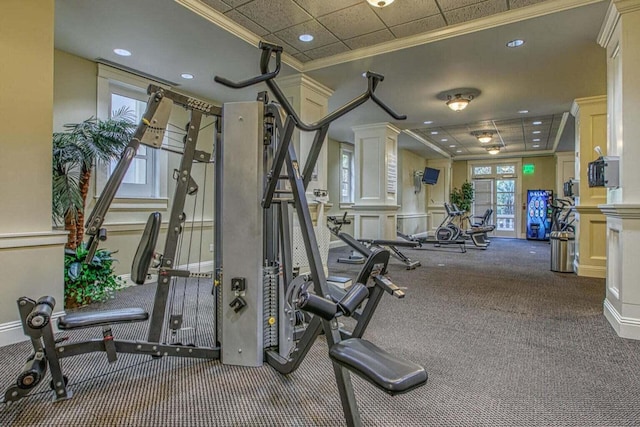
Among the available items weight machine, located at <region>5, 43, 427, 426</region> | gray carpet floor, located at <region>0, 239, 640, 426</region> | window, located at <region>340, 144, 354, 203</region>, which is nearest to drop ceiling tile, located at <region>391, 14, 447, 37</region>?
weight machine, located at <region>5, 43, 427, 426</region>

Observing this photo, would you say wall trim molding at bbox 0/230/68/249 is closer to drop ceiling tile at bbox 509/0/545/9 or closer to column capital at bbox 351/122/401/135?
drop ceiling tile at bbox 509/0/545/9

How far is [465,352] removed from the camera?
2449 mm

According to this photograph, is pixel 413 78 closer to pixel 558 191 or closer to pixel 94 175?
pixel 94 175

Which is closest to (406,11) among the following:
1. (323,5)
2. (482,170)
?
(323,5)

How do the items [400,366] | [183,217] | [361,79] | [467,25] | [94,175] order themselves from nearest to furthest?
[400,366] → [183,217] → [467,25] → [94,175] → [361,79]

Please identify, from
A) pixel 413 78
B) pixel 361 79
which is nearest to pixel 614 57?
pixel 413 78

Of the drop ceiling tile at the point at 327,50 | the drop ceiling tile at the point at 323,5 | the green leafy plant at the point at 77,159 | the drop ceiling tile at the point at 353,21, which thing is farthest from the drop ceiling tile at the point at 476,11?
the green leafy plant at the point at 77,159

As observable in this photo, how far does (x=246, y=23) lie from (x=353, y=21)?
3.33ft

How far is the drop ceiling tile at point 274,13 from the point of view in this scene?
9.98ft

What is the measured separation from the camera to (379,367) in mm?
1261

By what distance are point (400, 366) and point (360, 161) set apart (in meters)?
6.24

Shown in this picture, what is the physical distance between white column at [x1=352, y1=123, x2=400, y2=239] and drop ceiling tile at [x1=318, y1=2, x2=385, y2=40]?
3574 millimetres

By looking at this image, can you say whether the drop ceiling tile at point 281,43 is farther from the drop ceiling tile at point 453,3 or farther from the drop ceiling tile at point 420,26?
the drop ceiling tile at point 453,3

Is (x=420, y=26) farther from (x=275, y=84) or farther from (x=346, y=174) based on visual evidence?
(x=346, y=174)
